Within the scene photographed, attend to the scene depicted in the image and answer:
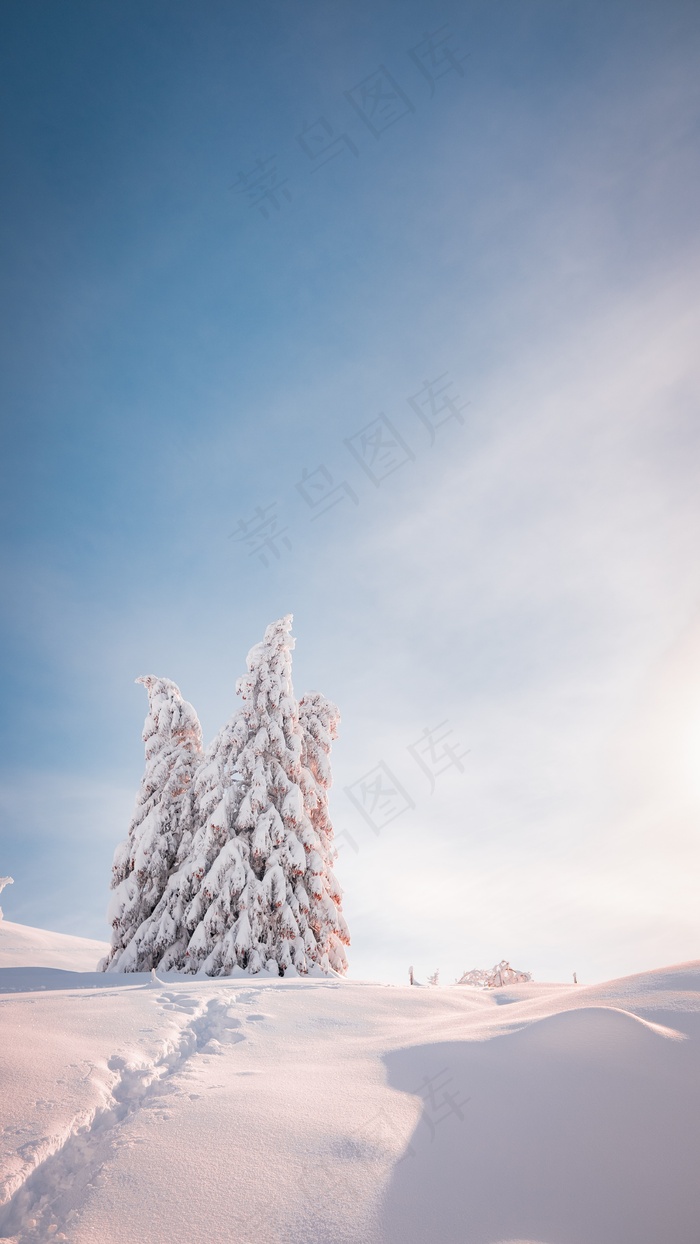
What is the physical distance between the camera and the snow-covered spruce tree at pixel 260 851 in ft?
50.1

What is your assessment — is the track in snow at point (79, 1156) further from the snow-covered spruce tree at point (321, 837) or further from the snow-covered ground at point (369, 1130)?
the snow-covered spruce tree at point (321, 837)

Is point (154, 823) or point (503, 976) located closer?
point (154, 823)

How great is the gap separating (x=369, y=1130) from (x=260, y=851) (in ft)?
41.5

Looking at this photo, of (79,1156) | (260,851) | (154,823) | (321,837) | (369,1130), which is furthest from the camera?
(321,837)

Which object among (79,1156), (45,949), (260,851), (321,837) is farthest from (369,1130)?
(45,949)

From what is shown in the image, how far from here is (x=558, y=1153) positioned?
3.87 m

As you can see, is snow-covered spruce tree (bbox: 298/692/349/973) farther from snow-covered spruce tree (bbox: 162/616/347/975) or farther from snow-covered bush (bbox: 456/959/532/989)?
snow-covered bush (bbox: 456/959/532/989)

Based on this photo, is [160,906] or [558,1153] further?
[160,906]

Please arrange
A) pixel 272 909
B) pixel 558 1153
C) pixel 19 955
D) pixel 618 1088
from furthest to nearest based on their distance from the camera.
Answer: pixel 19 955 < pixel 272 909 < pixel 618 1088 < pixel 558 1153

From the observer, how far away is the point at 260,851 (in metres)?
16.3

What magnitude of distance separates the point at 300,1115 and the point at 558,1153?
1.90 metres

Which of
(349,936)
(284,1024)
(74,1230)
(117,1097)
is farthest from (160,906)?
(74,1230)

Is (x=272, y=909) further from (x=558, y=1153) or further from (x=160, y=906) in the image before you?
(x=558, y=1153)

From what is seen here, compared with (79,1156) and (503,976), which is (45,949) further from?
(79,1156)
